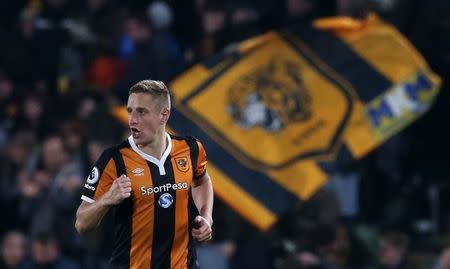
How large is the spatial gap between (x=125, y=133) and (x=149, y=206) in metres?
4.79

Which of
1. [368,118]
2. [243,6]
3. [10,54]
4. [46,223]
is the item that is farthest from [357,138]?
[10,54]

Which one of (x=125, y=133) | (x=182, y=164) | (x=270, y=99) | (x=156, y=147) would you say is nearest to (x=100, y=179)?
(x=156, y=147)

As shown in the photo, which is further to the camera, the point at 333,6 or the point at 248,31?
the point at 333,6

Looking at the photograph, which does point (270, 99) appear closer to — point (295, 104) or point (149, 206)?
point (295, 104)

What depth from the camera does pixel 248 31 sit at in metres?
12.9

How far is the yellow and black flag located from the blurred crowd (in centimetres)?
57

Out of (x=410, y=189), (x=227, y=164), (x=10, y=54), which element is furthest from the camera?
(x=10, y=54)

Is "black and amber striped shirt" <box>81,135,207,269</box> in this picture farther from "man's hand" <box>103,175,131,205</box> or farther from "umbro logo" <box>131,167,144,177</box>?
"man's hand" <box>103,175,131,205</box>

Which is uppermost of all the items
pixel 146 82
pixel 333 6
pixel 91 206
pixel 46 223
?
pixel 146 82

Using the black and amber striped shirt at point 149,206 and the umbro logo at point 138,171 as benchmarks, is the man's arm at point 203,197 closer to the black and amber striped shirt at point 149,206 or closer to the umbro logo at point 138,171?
the black and amber striped shirt at point 149,206

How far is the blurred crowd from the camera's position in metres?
12.1

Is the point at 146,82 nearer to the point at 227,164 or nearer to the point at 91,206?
the point at 91,206

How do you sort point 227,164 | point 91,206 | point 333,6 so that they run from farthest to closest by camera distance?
point 333,6 → point 227,164 → point 91,206

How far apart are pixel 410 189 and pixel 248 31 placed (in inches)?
81.4
